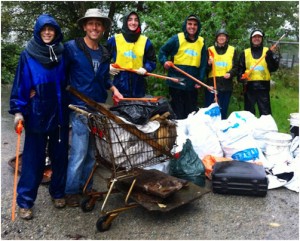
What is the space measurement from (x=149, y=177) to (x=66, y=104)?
1.16m

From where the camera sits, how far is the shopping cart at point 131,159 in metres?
3.30

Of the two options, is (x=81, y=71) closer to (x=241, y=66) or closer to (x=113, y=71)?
(x=113, y=71)

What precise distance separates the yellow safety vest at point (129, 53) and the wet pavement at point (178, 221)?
5.98 feet

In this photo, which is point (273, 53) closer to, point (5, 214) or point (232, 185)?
point (232, 185)

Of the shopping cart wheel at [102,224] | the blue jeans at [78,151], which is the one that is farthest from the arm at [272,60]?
the shopping cart wheel at [102,224]

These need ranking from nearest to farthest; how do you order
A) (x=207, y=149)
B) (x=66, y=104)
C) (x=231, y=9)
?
(x=66, y=104) → (x=207, y=149) → (x=231, y=9)

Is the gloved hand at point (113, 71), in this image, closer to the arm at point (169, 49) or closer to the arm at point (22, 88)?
the arm at point (169, 49)

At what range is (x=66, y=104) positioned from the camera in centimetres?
365

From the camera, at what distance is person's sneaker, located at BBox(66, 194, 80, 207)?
387 centimetres

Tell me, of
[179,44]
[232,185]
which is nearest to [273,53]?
[179,44]

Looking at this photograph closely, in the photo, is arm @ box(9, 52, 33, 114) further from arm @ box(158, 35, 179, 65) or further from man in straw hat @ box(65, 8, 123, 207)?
arm @ box(158, 35, 179, 65)

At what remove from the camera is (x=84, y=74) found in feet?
12.0

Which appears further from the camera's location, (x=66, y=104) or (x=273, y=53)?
(x=273, y=53)

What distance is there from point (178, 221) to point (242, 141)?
182cm
